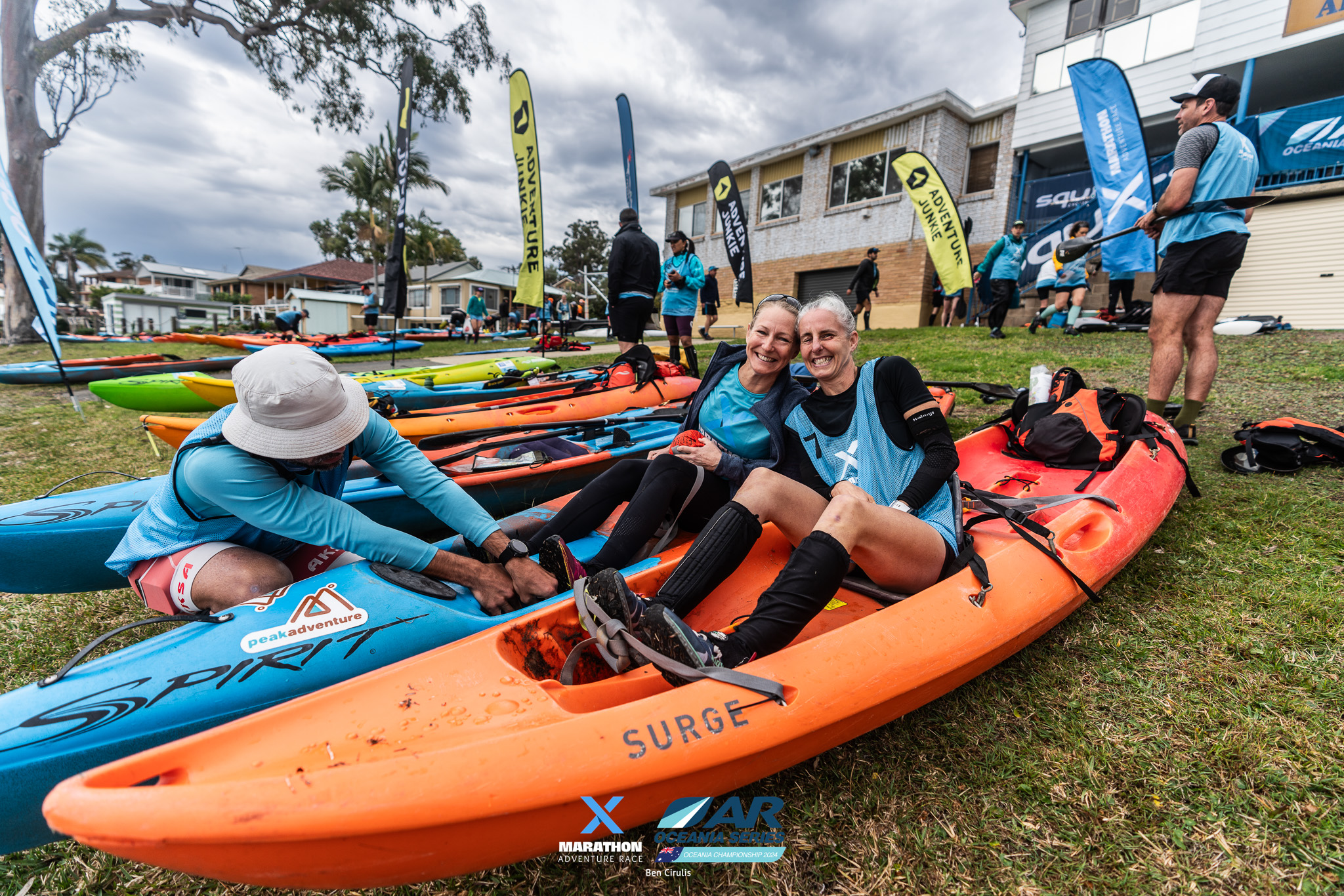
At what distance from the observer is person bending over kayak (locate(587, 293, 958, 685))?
5.30ft

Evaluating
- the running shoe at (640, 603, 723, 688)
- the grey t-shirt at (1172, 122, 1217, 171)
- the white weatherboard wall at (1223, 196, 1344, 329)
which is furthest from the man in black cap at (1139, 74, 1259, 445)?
the white weatherboard wall at (1223, 196, 1344, 329)

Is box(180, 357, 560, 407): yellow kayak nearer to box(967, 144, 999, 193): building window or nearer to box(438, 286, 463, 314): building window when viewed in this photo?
box(967, 144, 999, 193): building window

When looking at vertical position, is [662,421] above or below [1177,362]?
below

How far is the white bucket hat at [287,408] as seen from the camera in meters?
1.59

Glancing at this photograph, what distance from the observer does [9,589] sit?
88.4 inches

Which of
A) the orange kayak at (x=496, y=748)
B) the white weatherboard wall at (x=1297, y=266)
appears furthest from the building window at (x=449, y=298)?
the orange kayak at (x=496, y=748)

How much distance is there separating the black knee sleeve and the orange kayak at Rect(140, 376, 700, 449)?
2962 mm

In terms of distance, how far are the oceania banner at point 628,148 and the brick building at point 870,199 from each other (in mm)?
7465

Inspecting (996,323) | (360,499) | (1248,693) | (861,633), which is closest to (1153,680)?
(1248,693)

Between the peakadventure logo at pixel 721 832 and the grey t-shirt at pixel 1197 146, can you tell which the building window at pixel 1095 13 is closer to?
the grey t-shirt at pixel 1197 146

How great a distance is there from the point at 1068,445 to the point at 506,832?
3390 millimetres

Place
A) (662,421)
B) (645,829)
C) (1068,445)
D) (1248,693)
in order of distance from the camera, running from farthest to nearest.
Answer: (662,421), (1068,445), (1248,693), (645,829)

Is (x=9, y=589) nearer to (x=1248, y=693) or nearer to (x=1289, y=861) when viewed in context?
(x=1289, y=861)

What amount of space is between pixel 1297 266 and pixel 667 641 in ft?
43.8
